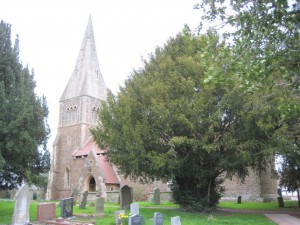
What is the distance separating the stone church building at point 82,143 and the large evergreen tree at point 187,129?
16336 mm

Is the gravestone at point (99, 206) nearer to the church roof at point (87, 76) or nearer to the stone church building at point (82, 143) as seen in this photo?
the stone church building at point (82, 143)

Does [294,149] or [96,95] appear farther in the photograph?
[96,95]

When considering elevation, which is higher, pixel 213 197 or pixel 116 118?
pixel 116 118

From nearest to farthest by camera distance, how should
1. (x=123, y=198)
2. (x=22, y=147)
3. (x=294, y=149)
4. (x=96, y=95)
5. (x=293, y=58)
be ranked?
(x=293, y=58), (x=294, y=149), (x=22, y=147), (x=123, y=198), (x=96, y=95)

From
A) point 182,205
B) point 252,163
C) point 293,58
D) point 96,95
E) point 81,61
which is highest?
Result: point 81,61

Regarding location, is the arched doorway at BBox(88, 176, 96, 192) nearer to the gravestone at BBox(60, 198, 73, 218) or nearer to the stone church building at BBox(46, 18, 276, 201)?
the stone church building at BBox(46, 18, 276, 201)

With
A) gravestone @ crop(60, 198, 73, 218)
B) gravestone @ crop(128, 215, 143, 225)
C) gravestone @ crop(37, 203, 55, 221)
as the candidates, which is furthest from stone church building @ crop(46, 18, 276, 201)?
gravestone @ crop(128, 215, 143, 225)

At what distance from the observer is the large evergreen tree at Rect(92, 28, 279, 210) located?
48.1 ft

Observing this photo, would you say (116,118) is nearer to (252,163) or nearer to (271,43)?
(252,163)

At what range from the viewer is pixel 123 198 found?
1795 cm

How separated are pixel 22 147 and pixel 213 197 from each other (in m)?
10.5

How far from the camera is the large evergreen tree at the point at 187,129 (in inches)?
577

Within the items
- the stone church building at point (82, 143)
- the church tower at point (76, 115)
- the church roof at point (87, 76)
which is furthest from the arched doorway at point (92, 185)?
the church roof at point (87, 76)

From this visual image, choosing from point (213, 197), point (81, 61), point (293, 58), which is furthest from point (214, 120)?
point (81, 61)
